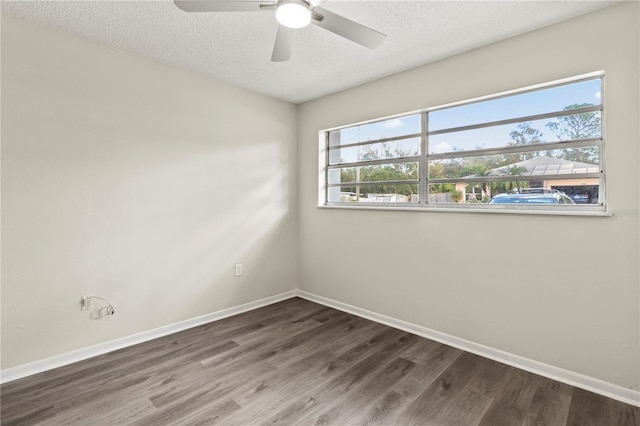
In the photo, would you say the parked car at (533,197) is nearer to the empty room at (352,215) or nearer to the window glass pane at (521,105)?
the empty room at (352,215)

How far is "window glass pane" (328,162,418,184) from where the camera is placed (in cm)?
319

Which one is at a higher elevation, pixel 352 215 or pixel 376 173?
pixel 376 173

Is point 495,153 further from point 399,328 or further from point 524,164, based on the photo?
point 399,328

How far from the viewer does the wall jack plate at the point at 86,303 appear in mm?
2490

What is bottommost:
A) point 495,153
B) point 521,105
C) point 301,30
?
point 495,153

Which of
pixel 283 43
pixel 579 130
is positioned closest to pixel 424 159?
pixel 579 130

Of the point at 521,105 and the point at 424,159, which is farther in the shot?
the point at 424,159

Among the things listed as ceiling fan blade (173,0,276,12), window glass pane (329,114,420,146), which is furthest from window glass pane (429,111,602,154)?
ceiling fan blade (173,0,276,12)

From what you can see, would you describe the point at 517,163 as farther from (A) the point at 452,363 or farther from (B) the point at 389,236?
(A) the point at 452,363

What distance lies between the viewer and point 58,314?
239 centimetres

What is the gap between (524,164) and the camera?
2457mm

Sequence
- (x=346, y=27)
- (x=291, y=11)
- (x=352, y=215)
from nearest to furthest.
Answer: (x=291, y=11) → (x=346, y=27) → (x=352, y=215)

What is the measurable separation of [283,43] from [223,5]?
0.44m

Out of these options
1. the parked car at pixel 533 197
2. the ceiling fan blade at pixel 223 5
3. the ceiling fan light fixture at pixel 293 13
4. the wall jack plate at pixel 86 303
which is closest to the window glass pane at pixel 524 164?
the parked car at pixel 533 197
